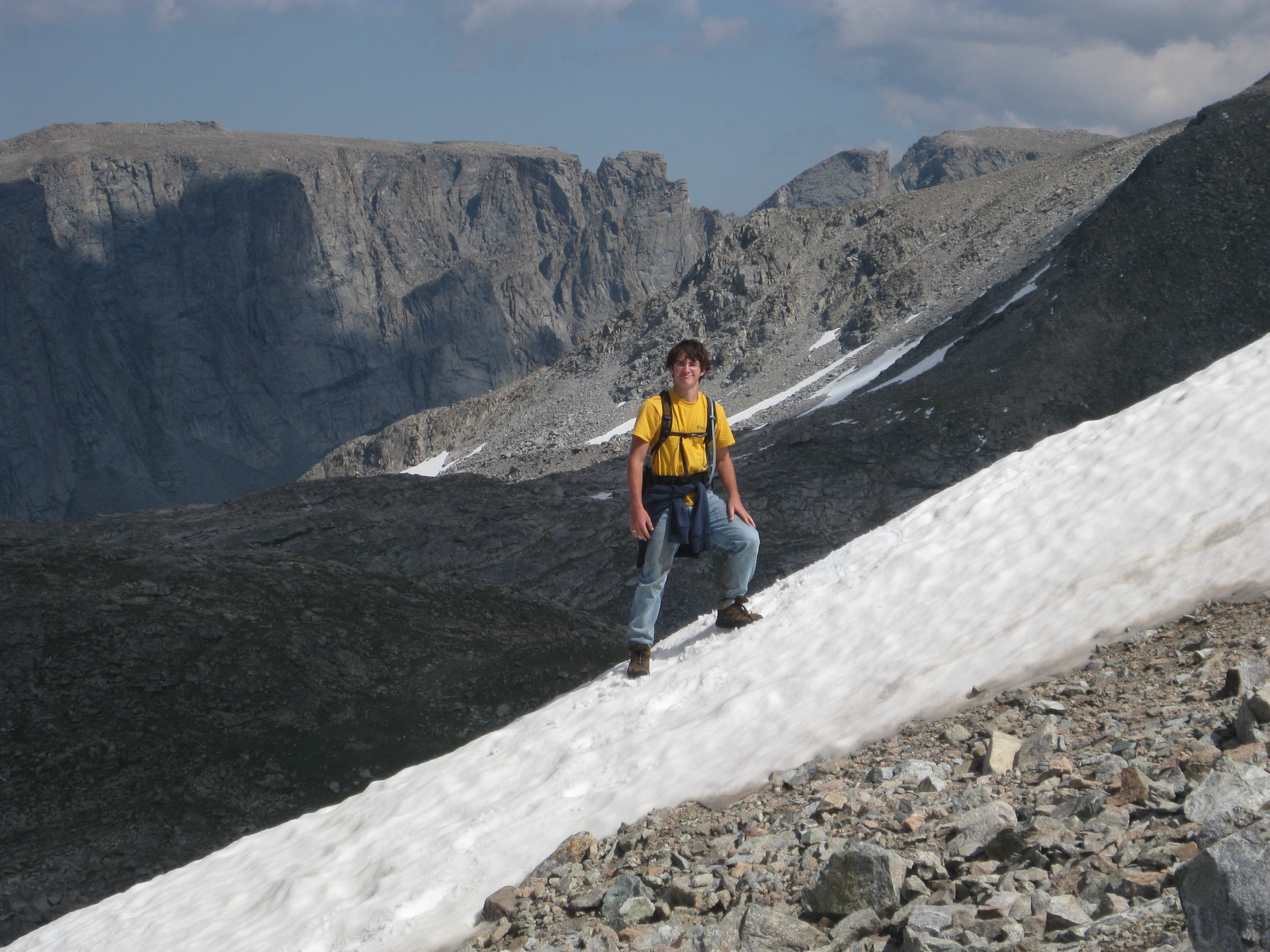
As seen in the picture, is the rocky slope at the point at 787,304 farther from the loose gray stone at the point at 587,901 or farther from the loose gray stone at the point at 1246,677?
the loose gray stone at the point at 1246,677

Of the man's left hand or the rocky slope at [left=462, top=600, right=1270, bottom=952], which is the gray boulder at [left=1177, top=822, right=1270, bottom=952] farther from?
the man's left hand

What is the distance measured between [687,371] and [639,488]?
3.14ft

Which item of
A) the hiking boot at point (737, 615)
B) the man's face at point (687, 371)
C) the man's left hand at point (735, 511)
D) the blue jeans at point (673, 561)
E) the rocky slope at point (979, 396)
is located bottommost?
the rocky slope at point (979, 396)

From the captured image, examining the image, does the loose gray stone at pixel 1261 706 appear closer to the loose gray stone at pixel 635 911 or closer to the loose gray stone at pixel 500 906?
the loose gray stone at pixel 635 911

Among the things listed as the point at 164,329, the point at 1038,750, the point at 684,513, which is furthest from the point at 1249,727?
the point at 164,329

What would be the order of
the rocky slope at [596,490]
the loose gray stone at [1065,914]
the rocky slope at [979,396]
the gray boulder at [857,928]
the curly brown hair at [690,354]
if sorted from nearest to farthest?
the loose gray stone at [1065,914] → the gray boulder at [857,928] → the curly brown hair at [690,354] → the rocky slope at [596,490] → the rocky slope at [979,396]

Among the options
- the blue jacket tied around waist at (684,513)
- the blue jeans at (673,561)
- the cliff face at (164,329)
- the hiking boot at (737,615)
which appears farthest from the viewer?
the cliff face at (164,329)

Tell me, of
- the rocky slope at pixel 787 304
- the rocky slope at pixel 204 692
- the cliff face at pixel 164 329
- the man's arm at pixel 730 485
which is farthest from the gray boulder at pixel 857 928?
the cliff face at pixel 164 329

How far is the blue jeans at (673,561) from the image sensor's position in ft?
28.4

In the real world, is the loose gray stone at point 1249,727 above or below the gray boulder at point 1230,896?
below

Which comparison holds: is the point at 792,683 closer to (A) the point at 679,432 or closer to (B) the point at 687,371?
(A) the point at 679,432

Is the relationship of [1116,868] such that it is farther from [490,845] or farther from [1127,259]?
[1127,259]

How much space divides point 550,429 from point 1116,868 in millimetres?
74561

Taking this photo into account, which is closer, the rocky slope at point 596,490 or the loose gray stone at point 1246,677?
the loose gray stone at point 1246,677
